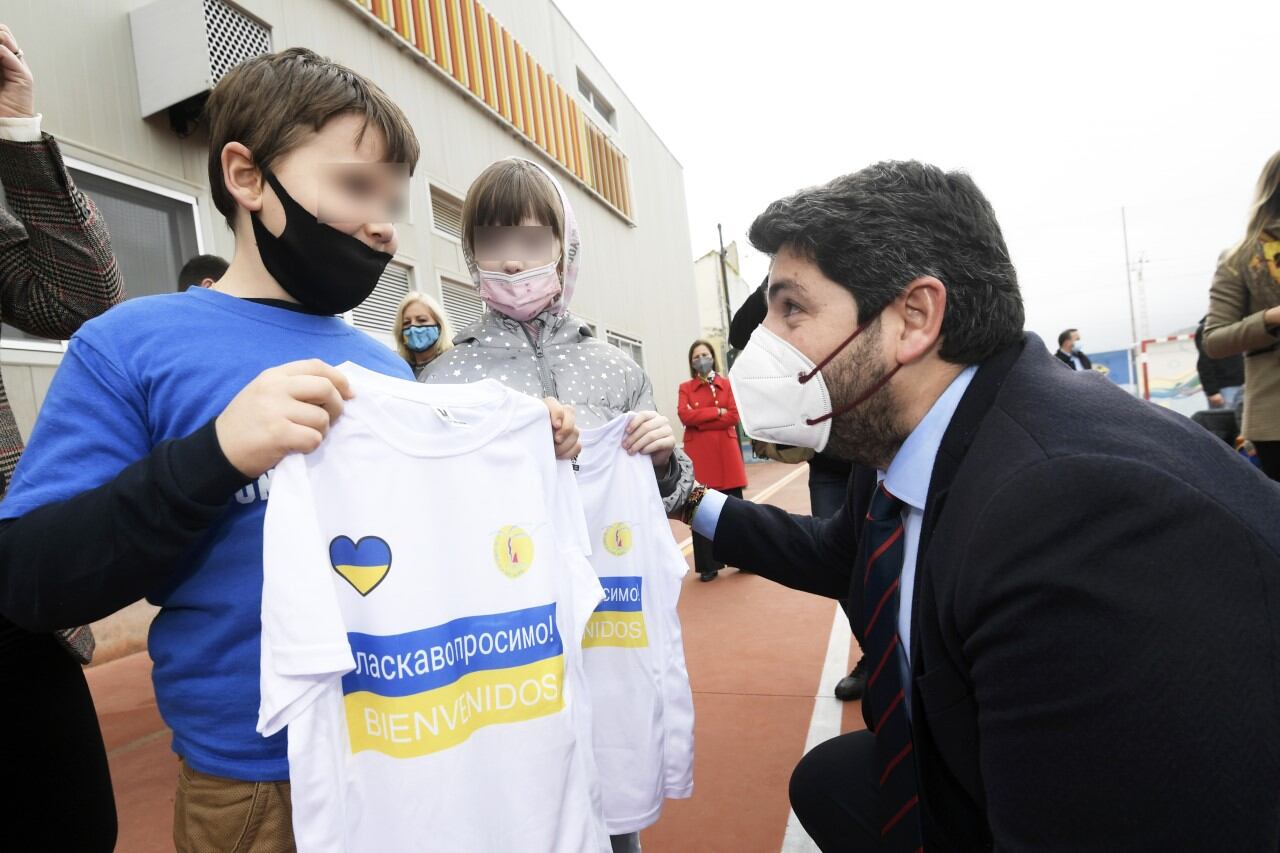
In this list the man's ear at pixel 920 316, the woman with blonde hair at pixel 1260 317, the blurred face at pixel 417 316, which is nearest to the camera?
the man's ear at pixel 920 316

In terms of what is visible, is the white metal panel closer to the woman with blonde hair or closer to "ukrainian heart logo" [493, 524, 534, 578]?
"ukrainian heart logo" [493, 524, 534, 578]

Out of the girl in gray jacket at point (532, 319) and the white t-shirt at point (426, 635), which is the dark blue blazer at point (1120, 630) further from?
the girl in gray jacket at point (532, 319)

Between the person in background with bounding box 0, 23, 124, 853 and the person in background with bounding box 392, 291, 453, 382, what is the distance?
8.58 feet

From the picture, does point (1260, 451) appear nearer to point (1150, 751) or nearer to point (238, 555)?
point (1150, 751)

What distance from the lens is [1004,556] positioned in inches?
41.2

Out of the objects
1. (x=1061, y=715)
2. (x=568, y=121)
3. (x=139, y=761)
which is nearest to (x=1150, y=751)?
(x=1061, y=715)

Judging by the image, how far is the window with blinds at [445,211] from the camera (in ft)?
32.0

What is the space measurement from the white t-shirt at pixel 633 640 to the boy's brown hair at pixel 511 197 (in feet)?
2.25

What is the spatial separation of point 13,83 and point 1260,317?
3.97m

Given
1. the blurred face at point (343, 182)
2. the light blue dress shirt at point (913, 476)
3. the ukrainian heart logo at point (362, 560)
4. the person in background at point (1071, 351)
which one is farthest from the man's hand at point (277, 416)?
the person in background at point (1071, 351)

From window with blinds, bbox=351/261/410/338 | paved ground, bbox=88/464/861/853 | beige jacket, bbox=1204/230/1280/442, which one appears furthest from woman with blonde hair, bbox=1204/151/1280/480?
window with blinds, bbox=351/261/410/338

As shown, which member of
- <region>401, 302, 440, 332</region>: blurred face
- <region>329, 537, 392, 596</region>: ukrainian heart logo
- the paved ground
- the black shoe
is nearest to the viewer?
<region>329, 537, 392, 596</region>: ukrainian heart logo

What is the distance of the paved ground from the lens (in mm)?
2553

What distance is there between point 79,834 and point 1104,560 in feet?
5.81
